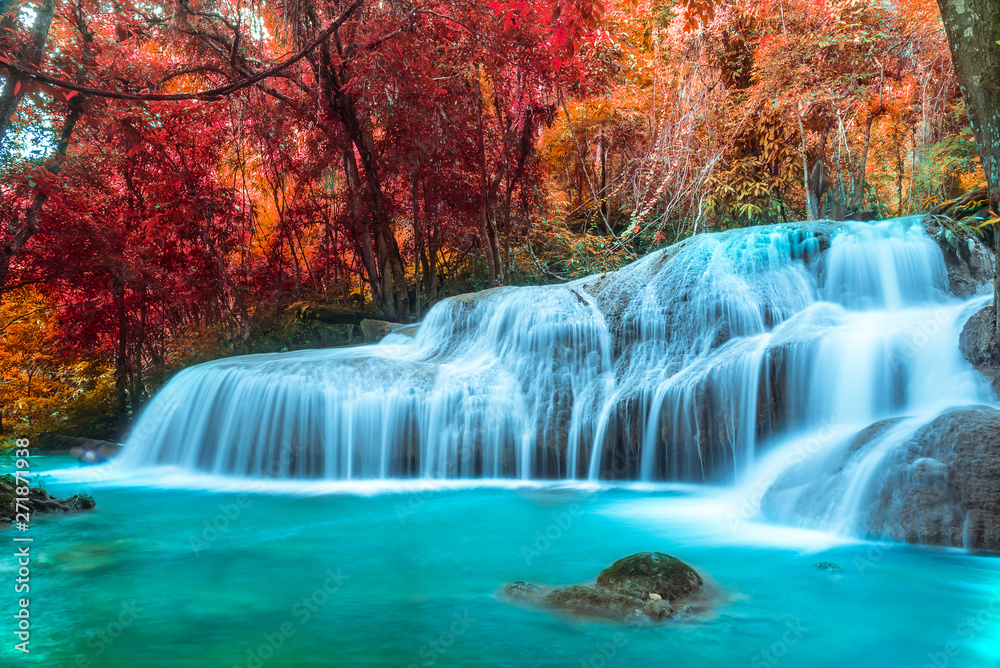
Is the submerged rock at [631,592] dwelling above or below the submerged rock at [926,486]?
below

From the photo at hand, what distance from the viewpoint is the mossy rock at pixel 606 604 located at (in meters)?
2.78

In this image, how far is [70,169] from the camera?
277 inches

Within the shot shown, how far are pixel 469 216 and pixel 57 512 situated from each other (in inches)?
315

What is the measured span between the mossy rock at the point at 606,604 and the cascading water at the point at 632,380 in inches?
126

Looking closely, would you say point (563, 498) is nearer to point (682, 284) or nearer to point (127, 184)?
point (682, 284)

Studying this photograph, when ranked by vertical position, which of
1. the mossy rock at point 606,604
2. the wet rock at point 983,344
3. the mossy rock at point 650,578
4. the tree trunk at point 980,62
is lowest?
the mossy rock at point 606,604

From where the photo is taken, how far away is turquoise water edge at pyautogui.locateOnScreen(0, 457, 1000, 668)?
2598mm

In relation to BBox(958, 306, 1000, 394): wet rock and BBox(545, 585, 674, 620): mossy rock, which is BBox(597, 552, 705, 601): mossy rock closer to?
BBox(545, 585, 674, 620): mossy rock

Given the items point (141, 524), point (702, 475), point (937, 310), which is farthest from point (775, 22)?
point (141, 524)

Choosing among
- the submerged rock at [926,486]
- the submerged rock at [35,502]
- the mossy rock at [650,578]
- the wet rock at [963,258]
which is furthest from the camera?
the wet rock at [963,258]

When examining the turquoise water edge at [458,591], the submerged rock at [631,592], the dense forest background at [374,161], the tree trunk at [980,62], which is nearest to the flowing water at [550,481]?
the turquoise water edge at [458,591]

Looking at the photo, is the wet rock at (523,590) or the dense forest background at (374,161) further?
the dense forest background at (374,161)

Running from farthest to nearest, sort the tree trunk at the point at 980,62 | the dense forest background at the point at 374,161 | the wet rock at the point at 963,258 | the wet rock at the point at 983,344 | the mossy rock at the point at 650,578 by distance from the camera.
Answer: 1. the dense forest background at the point at 374,161
2. the wet rock at the point at 963,258
3. the wet rock at the point at 983,344
4. the tree trunk at the point at 980,62
5. the mossy rock at the point at 650,578

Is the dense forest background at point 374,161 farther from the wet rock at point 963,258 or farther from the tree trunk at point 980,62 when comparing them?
the tree trunk at point 980,62
